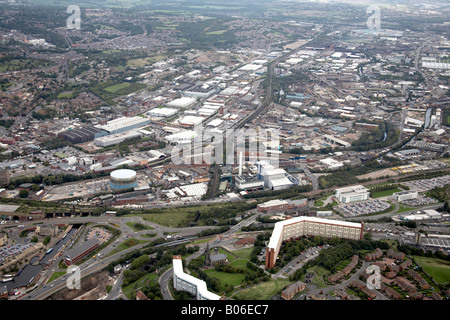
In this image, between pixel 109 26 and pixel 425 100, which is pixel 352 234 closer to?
pixel 425 100

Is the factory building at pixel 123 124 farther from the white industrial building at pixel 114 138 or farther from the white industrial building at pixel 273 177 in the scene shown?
the white industrial building at pixel 273 177

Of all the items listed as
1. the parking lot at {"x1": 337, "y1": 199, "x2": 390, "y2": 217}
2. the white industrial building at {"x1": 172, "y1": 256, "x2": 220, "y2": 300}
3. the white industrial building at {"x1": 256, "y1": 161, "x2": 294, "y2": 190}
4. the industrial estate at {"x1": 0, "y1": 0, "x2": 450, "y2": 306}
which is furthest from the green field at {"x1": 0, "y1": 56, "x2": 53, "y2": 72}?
the white industrial building at {"x1": 172, "y1": 256, "x2": 220, "y2": 300}

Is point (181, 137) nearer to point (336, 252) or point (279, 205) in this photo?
point (279, 205)

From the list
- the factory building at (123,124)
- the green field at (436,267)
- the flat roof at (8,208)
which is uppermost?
the factory building at (123,124)

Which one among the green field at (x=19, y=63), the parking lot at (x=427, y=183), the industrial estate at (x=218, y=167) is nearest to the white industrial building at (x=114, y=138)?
the industrial estate at (x=218, y=167)

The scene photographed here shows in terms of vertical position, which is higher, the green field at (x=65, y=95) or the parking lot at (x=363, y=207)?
the green field at (x=65, y=95)

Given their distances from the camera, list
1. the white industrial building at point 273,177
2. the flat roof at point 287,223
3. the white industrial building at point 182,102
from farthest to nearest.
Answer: the white industrial building at point 182,102 < the white industrial building at point 273,177 < the flat roof at point 287,223
